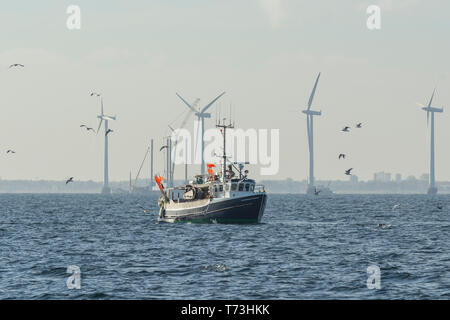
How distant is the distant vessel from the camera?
3927 inches

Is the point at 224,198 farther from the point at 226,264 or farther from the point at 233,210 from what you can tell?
the point at 226,264

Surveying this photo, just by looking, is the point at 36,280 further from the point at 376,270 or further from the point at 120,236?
the point at 120,236

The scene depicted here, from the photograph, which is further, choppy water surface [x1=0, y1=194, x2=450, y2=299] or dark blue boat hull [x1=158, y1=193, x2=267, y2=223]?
dark blue boat hull [x1=158, y1=193, x2=267, y2=223]

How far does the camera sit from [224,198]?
328 feet

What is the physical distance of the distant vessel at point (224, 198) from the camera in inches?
3927

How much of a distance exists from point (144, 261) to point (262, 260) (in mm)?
9810

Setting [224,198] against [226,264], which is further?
[224,198]

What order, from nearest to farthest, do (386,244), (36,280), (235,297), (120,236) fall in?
(235,297) < (36,280) < (386,244) < (120,236)

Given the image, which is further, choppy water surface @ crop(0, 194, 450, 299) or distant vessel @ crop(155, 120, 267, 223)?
distant vessel @ crop(155, 120, 267, 223)

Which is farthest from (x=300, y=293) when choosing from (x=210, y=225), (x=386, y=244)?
(x=210, y=225)

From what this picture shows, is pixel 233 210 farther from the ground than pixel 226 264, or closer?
farther from the ground

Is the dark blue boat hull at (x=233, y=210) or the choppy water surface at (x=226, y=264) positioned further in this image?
the dark blue boat hull at (x=233, y=210)

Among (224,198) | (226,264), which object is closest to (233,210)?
(224,198)
